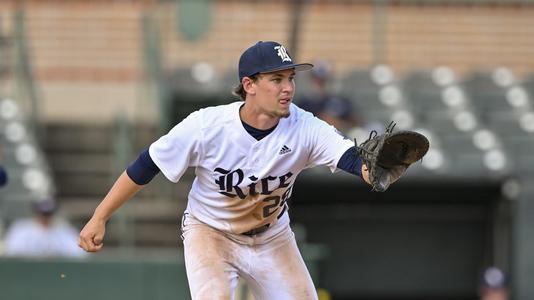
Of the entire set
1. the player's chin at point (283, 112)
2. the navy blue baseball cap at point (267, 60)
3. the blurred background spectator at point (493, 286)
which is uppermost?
the navy blue baseball cap at point (267, 60)

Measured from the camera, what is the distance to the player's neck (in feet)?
21.3

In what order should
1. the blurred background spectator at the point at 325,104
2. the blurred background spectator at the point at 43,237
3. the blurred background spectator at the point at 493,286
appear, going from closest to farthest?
the blurred background spectator at the point at 493,286 → the blurred background spectator at the point at 43,237 → the blurred background spectator at the point at 325,104

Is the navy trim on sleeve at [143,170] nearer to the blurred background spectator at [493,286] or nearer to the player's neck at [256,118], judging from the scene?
the player's neck at [256,118]

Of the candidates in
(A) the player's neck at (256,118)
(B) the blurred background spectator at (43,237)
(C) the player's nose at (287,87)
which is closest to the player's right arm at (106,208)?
(A) the player's neck at (256,118)

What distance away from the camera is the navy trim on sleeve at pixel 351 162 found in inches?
247

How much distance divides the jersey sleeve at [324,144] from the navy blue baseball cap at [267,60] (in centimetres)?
33

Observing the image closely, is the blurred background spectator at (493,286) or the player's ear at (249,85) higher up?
the player's ear at (249,85)

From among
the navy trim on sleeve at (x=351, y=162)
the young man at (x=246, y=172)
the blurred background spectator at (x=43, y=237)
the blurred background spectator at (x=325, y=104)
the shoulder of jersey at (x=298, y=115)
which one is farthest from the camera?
the blurred background spectator at (x=325, y=104)

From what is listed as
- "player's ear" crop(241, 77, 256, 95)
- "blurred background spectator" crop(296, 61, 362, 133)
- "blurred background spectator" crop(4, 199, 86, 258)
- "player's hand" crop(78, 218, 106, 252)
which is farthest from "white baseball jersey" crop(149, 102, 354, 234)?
"blurred background spectator" crop(296, 61, 362, 133)

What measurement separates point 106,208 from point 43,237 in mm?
5034

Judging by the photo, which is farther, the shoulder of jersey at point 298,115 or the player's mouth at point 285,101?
the shoulder of jersey at point 298,115

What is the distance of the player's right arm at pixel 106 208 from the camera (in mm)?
6410

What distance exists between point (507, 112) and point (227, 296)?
27.3ft

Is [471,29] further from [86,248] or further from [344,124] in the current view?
[86,248]
